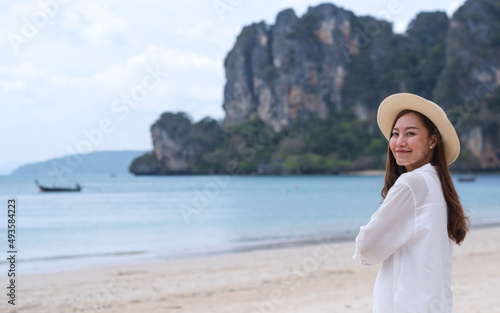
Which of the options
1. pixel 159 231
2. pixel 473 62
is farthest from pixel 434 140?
pixel 473 62

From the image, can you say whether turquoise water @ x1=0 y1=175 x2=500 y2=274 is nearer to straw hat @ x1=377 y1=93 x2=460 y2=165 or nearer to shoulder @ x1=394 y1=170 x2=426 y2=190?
straw hat @ x1=377 y1=93 x2=460 y2=165

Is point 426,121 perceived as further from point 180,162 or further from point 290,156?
point 180,162

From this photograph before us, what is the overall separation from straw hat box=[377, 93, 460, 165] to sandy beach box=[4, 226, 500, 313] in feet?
12.4

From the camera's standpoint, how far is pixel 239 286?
7.13 meters

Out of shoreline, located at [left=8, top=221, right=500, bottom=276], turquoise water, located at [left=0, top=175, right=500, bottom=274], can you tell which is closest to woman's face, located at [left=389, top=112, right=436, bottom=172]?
turquoise water, located at [left=0, top=175, right=500, bottom=274]

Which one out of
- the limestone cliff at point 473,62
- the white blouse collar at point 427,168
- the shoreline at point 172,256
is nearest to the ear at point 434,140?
the white blouse collar at point 427,168

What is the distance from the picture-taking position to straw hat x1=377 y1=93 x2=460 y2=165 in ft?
5.18

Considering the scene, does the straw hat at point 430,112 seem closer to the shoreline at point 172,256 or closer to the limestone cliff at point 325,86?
the shoreline at point 172,256

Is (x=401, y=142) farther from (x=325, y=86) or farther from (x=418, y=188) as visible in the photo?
(x=325, y=86)

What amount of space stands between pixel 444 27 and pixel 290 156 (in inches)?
1485

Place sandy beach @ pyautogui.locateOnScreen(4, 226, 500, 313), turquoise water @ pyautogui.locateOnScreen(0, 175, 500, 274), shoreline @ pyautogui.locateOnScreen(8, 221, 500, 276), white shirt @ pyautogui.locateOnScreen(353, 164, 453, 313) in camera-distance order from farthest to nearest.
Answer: turquoise water @ pyautogui.locateOnScreen(0, 175, 500, 274), shoreline @ pyautogui.locateOnScreen(8, 221, 500, 276), sandy beach @ pyautogui.locateOnScreen(4, 226, 500, 313), white shirt @ pyautogui.locateOnScreen(353, 164, 453, 313)

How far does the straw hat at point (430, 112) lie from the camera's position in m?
1.58

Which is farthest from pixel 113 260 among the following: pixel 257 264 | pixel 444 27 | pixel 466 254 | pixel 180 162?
pixel 444 27

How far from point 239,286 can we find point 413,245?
590 centimetres
